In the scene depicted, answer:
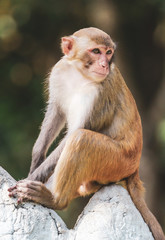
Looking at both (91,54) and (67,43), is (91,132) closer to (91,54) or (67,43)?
(91,54)

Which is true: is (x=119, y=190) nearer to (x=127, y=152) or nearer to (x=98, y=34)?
(x=127, y=152)

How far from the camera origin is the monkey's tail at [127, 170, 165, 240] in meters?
5.30

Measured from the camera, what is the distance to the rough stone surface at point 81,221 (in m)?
4.71

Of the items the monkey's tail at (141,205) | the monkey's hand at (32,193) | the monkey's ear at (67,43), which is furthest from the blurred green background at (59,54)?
the monkey's hand at (32,193)

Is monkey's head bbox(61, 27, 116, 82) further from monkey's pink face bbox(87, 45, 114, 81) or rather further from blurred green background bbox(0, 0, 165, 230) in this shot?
blurred green background bbox(0, 0, 165, 230)

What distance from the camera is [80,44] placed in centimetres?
566

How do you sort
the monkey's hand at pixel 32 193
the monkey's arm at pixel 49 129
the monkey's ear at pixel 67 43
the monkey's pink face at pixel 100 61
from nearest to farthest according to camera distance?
1. the monkey's hand at pixel 32 193
2. the monkey's pink face at pixel 100 61
3. the monkey's ear at pixel 67 43
4. the monkey's arm at pixel 49 129

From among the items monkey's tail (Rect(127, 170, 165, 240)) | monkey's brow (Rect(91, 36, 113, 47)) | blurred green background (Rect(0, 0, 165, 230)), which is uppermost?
monkey's brow (Rect(91, 36, 113, 47))

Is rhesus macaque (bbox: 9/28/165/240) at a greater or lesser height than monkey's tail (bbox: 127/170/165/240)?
greater

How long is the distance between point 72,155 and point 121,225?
802mm

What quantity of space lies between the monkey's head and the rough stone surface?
1.23 m

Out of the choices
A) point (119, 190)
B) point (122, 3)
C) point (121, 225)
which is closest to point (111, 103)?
point (119, 190)

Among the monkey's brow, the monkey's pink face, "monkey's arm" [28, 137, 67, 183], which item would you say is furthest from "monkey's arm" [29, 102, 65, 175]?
the monkey's brow

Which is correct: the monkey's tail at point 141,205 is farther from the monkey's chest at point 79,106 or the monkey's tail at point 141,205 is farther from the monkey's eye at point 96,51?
the monkey's eye at point 96,51
